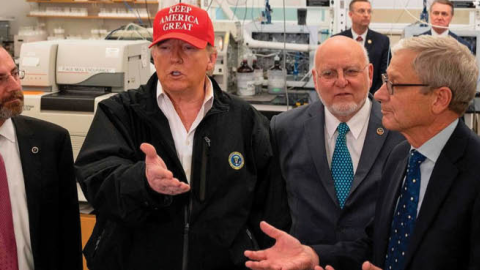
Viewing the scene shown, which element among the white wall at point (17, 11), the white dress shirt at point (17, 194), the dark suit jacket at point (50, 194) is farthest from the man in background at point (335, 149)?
the white wall at point (17, 11)

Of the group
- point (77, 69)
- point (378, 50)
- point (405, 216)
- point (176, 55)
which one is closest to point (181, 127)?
point (176, 55)

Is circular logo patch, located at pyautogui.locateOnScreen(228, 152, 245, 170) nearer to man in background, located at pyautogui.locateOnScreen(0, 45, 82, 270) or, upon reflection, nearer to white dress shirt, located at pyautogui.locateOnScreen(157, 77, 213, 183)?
white dress shirt, located at pyautogui.locateOnScreen(157, 77, 213, 183)

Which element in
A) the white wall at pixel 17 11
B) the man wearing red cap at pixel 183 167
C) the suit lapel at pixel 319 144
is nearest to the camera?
the man wearing red cap at pixel 183 167

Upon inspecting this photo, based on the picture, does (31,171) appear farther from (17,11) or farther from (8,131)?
(17,11)

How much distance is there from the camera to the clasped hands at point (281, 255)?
1.49m

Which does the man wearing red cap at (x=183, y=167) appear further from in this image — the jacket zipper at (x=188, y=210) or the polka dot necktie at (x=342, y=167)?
the polka dot necktie at (x=342, y=167)

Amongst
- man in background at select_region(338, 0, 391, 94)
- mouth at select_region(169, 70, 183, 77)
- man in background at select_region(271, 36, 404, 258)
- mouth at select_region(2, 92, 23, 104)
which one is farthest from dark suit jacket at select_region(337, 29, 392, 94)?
mouth at select_region(2, 92, 23, 104)

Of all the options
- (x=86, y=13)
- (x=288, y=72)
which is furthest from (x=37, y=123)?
(x=86, y=13)

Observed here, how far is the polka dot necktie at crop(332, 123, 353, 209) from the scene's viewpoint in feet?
6.05

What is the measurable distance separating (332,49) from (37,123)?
3.37 ft

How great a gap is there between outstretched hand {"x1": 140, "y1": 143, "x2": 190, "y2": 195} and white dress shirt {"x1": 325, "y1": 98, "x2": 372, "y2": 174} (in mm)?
637

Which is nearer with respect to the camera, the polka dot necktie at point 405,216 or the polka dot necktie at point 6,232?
the polka dot necktie at point 405,216

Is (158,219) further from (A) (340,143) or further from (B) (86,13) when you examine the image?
(B) (86,13)

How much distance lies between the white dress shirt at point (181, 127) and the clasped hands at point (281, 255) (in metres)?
0.31
